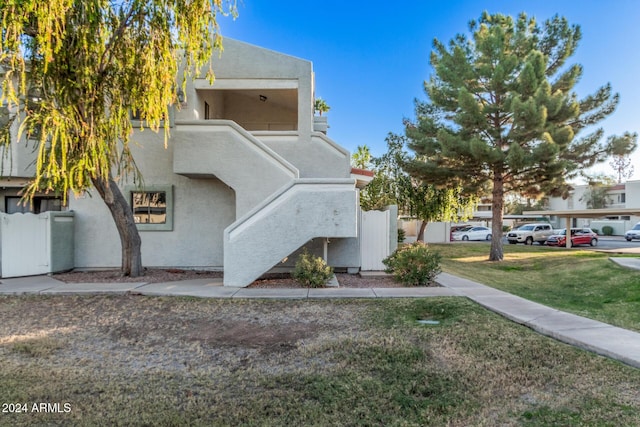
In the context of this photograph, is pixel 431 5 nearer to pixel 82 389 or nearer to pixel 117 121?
pixel 117 121

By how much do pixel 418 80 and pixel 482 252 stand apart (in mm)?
11549

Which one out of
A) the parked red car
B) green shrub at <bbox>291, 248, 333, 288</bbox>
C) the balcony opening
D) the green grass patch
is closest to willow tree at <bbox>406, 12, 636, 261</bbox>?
the green grass patch

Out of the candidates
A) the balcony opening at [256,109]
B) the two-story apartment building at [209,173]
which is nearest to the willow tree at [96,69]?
the two-story apartment building at [209,173]

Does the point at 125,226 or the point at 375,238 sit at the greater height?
the point at 125,226

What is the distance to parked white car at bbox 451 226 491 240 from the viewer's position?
3512 cm

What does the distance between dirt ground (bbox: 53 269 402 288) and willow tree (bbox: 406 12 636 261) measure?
10096 millimetres

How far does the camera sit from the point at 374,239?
36.3ft

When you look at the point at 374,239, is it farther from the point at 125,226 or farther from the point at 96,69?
the point at 96,69

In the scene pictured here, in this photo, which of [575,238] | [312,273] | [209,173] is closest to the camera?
[312,273]

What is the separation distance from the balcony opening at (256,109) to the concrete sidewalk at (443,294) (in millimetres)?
7534

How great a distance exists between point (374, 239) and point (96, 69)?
8.42m

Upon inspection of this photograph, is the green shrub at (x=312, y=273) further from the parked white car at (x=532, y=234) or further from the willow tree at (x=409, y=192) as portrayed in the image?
the parked white car at (x=532, y=234)

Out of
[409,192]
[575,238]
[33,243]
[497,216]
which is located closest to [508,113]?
[497,216]

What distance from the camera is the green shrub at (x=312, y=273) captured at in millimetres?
8922
